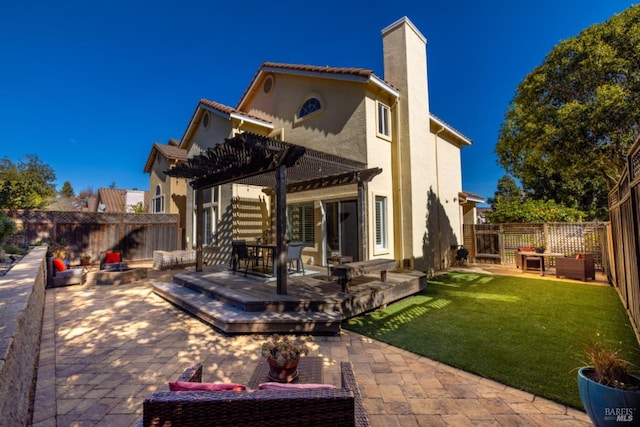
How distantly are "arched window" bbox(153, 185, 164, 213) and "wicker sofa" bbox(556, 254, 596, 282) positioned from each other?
20374mm

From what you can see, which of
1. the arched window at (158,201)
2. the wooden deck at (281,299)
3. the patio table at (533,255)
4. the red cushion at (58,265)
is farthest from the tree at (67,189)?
the patio table at (533,255)

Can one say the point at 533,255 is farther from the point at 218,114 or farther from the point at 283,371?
the point at 218,114

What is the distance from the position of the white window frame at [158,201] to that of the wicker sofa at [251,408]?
19111 mm

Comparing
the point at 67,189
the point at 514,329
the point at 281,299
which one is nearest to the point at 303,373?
the point at 281,299

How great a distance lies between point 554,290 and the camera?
8.23 m

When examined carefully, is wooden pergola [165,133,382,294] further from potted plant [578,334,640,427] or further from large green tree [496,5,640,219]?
large green tree [496,5,640,219]

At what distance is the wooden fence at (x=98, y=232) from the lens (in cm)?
1233

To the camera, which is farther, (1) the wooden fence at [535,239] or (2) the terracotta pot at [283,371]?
(1) the wooden fence at [535,239]

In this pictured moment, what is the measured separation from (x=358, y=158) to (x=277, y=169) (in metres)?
3.81

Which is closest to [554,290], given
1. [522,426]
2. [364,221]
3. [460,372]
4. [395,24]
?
[364,221]

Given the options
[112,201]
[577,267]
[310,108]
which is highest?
[310,108]

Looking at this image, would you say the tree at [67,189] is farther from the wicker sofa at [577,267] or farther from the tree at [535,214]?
the wicker sofa at [577,267]

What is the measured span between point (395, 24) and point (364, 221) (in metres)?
7.47

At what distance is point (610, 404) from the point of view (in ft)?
7.80
